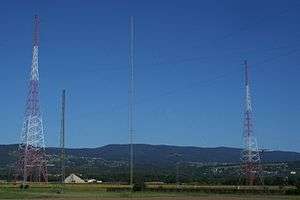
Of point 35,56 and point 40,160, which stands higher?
point 35,56

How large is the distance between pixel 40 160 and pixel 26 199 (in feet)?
153

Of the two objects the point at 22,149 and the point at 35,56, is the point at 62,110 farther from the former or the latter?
the point at 22,149

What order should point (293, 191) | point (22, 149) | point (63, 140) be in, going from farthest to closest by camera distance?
1. point (22, 149)
2. point (293, 191)
3. point (63, 140)

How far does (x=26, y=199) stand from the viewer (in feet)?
208

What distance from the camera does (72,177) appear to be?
18538 centimetres

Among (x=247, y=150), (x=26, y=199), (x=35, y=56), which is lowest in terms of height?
(x=26, y=199)

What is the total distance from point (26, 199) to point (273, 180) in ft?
329

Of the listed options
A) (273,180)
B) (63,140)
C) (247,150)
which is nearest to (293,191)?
(247,150)

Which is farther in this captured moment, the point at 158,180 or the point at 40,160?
the point at 158,180

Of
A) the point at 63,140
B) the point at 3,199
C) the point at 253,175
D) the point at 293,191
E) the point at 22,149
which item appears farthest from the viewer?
the point at 253,175

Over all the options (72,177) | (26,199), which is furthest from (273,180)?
(26,199)

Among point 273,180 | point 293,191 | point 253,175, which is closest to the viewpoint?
point 293,191

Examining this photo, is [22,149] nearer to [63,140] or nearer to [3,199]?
[63,140]

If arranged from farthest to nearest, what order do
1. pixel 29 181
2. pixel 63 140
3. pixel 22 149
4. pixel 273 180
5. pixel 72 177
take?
pixel 72 177 < pixel 273 180 < pixel 29 181 < pixel 22 149 < pixel 63 140
